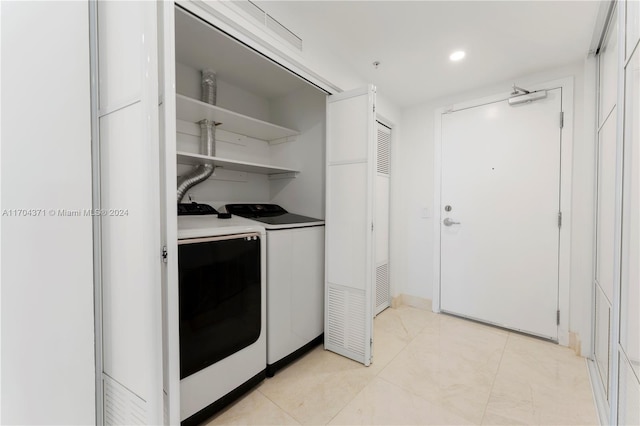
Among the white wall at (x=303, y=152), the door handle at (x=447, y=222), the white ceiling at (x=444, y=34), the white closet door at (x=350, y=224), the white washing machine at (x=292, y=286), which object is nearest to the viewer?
the white ceiling at (x=444, y=34)

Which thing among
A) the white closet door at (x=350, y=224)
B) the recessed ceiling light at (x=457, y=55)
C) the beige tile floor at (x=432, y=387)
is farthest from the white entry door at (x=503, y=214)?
the white closet door at (x=350, y=224)

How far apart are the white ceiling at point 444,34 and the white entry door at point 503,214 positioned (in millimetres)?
434

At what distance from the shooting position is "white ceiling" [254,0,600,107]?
5.13ft

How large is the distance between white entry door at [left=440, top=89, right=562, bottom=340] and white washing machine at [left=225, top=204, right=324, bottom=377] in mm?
1529

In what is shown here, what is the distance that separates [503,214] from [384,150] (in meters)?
1.31

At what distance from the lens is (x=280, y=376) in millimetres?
1802

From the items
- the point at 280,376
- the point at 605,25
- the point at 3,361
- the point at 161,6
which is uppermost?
the point at 605,25

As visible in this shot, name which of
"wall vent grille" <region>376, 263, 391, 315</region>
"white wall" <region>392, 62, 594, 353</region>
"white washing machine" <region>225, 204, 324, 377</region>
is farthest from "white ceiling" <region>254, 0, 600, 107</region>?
"wall vent grille" <region>376, 263, 391, 315</region>

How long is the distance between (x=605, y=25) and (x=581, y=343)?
2.25m

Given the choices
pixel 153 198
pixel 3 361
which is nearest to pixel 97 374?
pixel 3 361

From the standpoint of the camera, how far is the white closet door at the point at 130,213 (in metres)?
0.94

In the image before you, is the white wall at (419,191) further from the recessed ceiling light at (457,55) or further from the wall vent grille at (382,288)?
the recessed ceiling light at (457,55)

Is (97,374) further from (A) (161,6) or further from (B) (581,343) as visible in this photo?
(B) (581,343)

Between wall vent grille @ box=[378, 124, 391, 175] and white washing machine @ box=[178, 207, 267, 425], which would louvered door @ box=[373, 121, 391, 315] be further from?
white washing machine @ box=[178, 207, 267, 425]
